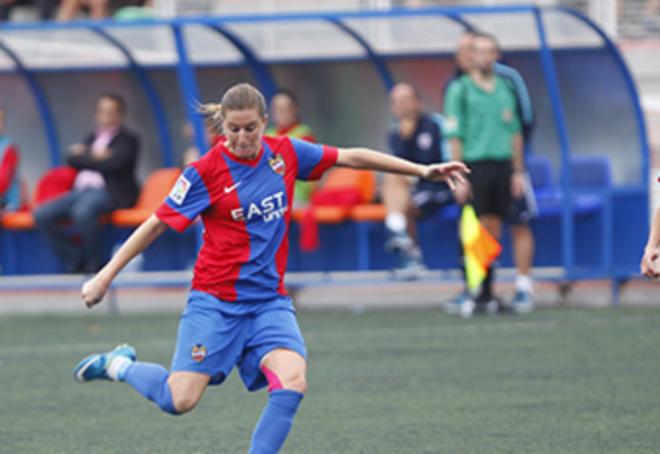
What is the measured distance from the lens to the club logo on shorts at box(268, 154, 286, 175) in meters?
5.77

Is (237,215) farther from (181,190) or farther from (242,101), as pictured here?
(242,101)

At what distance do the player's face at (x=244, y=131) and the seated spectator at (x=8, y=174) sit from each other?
779 cm

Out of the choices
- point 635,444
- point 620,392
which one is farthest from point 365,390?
point 635,444

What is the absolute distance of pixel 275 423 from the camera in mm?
5289

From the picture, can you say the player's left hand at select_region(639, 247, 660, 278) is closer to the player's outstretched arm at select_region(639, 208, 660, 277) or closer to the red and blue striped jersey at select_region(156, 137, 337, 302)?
the player's outstretched arm at select_region(639, 208, 660, 277)

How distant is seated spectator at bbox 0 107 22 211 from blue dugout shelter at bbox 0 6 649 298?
0.85 meters

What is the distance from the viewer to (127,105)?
1408cm

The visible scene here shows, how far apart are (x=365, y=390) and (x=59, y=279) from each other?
5465 millimetres

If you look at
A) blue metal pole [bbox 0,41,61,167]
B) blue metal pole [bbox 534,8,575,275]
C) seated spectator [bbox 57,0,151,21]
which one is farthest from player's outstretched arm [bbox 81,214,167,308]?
seated spectator [bbox 57,0,151,21]

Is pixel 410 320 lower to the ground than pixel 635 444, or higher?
lower

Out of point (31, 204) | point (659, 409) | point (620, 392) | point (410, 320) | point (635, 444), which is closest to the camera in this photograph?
point (635, 444)

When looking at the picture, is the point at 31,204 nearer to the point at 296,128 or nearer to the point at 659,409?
the point at 296,128

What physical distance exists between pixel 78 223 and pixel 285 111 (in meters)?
2.03

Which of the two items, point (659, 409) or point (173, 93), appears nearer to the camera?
point (659, 409)
